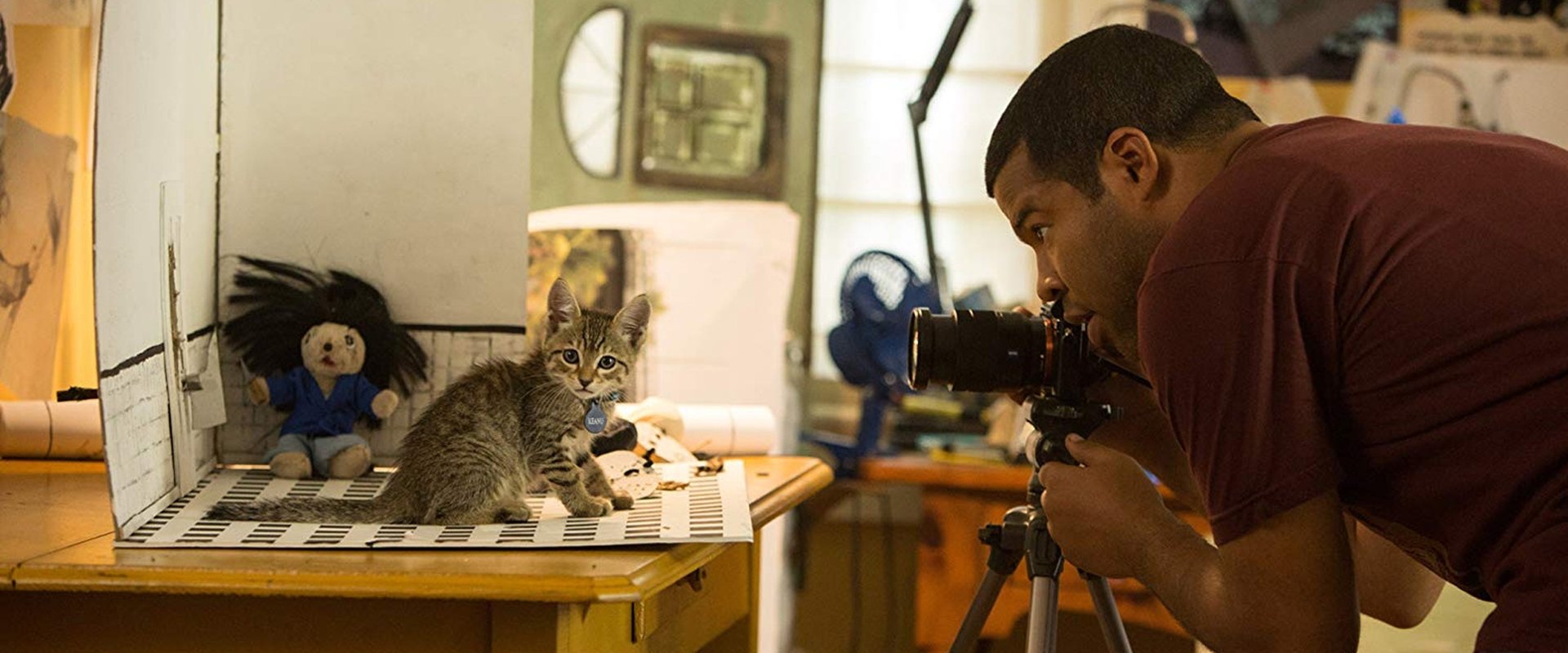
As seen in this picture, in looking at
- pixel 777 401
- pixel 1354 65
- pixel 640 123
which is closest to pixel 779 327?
pixel 777 401

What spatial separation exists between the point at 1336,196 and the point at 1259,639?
282mm

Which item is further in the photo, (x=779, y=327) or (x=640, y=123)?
(x=640, y=123)

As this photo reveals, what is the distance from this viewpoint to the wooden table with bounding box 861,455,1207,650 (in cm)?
242

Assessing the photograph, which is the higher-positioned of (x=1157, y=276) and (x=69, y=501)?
(x=1157, y=276)

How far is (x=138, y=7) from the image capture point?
1.10m

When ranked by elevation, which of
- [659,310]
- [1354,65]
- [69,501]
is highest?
[1354,65]

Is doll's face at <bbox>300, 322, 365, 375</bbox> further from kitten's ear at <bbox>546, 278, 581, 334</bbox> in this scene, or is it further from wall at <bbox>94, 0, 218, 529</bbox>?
kitten's ear at <bbox>546, 278, 581, 334</bbox>

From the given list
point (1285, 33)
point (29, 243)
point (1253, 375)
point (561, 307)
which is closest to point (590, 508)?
point (561, 307)

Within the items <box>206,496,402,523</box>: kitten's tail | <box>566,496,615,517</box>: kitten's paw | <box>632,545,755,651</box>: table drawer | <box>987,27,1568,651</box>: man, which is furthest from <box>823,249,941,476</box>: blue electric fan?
<box>987,27,1568,651</box>: man

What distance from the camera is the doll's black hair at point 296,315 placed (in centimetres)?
142

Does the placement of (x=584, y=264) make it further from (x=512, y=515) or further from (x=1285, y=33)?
(x=1285, y=33)

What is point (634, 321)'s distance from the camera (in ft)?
4.38

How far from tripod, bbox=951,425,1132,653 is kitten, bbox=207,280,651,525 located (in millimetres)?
348

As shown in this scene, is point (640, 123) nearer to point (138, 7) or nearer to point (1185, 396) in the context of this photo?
point (138, 7)
